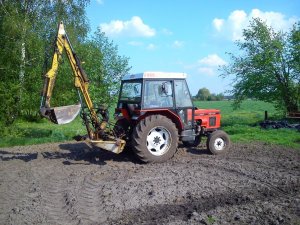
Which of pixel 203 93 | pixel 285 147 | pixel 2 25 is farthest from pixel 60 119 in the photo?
pixel 203 93

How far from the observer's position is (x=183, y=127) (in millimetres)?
9078

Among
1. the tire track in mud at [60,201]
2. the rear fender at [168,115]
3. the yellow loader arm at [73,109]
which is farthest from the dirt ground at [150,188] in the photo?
the rear fender at [168,115]

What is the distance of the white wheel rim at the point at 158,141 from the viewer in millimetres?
8477

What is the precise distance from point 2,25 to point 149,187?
1168 centimetres

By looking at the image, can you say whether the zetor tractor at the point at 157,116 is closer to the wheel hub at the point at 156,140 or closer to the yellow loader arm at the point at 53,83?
the wheel hub at the point at 156,140

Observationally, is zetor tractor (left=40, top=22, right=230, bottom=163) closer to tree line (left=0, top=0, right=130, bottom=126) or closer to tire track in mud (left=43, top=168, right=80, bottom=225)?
tire track in mud (left=43, top=168, right=80, bottom=225)

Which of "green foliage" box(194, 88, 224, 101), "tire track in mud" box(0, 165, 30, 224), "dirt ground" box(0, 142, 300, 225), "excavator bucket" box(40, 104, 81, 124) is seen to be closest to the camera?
"dirt ground" box(0, 142, 300, 225)

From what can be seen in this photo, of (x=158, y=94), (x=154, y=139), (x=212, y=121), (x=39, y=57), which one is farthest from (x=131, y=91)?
(x=39, y=57)

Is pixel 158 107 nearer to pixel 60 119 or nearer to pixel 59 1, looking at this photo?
pixel 60 119

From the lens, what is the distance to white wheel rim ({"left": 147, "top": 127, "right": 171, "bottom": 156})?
8.48m

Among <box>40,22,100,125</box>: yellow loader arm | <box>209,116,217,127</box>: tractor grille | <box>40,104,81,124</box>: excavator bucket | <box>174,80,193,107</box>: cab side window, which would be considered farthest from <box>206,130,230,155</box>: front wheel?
<box>40,104,81,124</box>: excavator bucket

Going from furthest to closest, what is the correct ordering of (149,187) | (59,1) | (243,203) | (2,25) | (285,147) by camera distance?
(59,1), (2,25), (285,147), (149,187), (243,203)

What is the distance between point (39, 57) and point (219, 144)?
8970mm

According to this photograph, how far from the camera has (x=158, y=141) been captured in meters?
8.54
